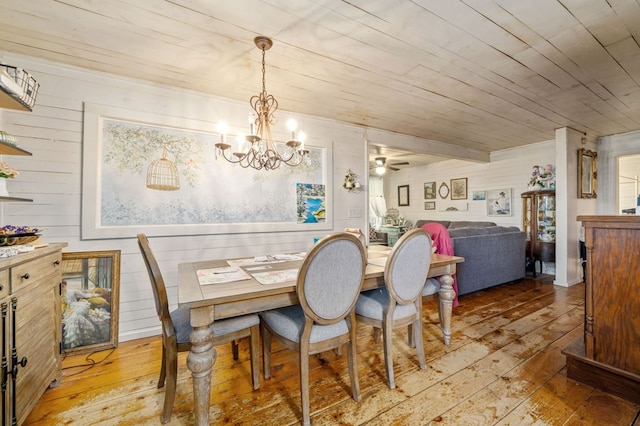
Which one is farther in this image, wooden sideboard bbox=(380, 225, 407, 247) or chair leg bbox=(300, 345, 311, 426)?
wooden sideboard bbox=(380, 225, 407, 247)

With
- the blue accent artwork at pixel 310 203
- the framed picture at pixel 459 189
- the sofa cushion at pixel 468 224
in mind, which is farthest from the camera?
the framed picture at pixel 459 189

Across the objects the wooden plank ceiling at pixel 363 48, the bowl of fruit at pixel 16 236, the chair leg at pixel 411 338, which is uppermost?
the wooden plank ceiling at pixel 363 48

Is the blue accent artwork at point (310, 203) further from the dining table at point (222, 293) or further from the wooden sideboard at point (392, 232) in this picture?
the wooden sideboard at point (392, 232)

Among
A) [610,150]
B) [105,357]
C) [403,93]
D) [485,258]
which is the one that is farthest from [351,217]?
[610,150]

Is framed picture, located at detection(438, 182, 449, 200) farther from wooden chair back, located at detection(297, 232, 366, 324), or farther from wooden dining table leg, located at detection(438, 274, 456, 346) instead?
wooden chair back, located at detection(297, 232, 366, 324)

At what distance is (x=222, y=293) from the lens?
1.48 metres

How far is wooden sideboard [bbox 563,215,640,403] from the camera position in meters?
1.66

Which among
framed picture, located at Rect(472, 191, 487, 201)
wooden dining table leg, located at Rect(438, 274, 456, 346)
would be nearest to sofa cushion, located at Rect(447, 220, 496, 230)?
framed picture, located at Rect(472, 191, 487, 201)

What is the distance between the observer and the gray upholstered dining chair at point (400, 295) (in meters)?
1.81

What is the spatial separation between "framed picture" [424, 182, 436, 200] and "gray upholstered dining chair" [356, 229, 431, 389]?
5.45 meters

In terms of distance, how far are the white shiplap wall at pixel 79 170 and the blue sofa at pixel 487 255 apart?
235 centimetres

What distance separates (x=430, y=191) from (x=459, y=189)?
0.79m

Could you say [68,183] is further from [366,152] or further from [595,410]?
[595,410]

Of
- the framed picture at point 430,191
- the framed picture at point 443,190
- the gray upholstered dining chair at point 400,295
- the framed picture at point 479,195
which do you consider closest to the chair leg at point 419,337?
the gray upholstered dining chair at point 400,295
